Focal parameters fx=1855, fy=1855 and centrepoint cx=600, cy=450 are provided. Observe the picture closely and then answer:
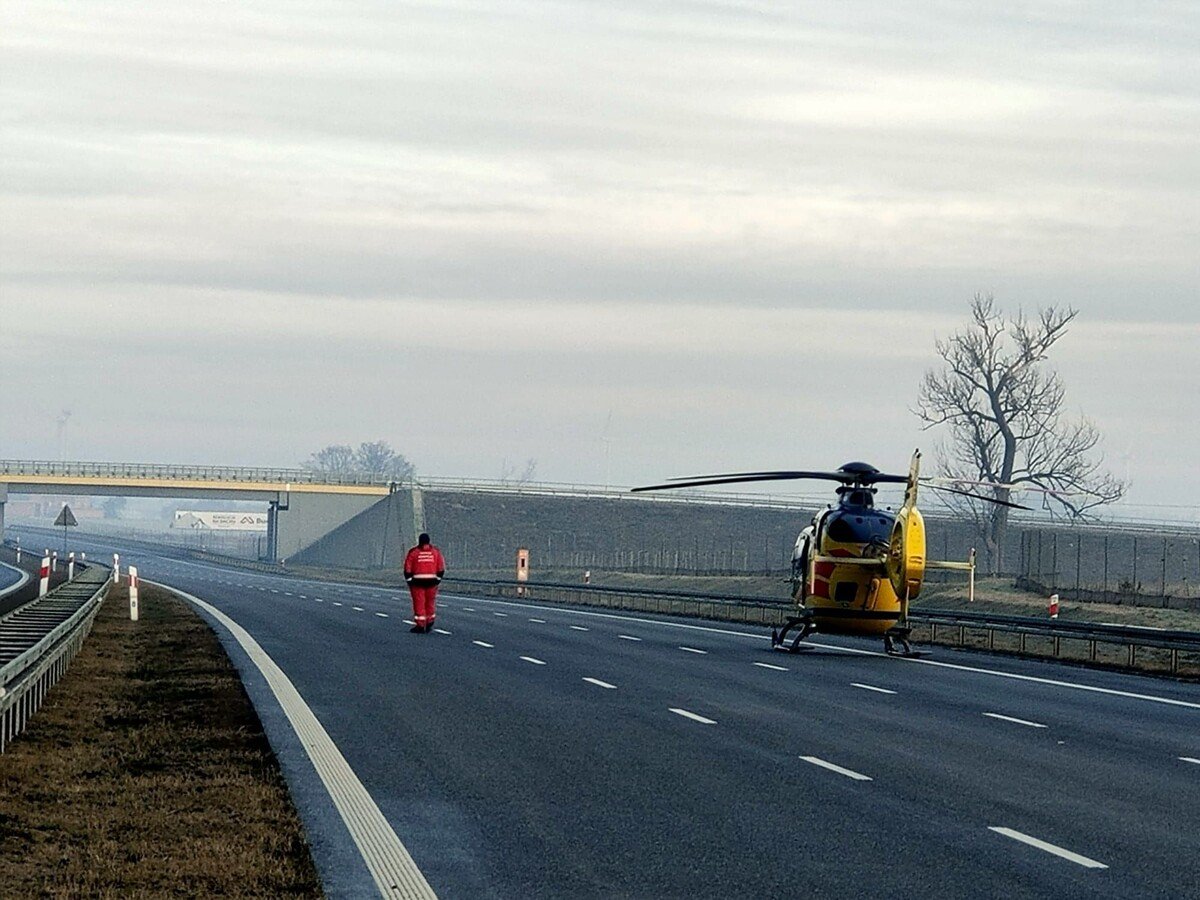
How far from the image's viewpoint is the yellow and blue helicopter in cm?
3039

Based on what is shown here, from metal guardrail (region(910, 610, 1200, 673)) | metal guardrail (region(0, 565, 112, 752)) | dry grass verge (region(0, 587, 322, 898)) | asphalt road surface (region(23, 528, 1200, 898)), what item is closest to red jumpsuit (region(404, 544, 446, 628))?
asphalt road surface (region(23, 528, 1200, 898))

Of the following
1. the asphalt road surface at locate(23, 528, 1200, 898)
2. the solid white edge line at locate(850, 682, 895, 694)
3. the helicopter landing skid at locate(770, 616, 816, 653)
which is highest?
the helicopter landing skid at locate(770, 616, 816, 653)

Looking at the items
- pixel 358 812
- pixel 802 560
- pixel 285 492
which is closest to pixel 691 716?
pixel 358 812

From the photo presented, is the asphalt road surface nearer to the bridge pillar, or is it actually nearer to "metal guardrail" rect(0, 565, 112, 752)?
"metal guardrail" rect(0, 565, 112, 752)

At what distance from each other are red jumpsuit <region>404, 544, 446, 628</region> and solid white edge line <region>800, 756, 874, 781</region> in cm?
1858

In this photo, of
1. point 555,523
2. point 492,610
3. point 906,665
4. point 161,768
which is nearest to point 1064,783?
point 161,768

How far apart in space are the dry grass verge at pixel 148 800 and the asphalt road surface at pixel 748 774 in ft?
1.18

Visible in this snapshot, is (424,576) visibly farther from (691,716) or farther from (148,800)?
(148,800)

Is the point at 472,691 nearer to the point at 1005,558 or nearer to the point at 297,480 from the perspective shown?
the point at 1005,558

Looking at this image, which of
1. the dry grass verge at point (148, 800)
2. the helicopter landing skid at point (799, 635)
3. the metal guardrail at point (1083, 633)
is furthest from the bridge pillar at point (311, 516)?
the dry grass verge at point (148, 800)

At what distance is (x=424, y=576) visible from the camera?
35.8m

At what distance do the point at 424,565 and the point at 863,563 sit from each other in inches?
351

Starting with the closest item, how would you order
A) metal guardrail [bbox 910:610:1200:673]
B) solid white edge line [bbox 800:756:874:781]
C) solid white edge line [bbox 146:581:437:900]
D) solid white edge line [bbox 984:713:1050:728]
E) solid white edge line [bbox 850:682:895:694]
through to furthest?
solid white edge line [bbox 146:581:437:900], solid white edge line [bbox 800:756:874:781], solid white edge line [bbox 984:713:1050:728], solid white edge line [bbox 850:682:895:694], metal guardrail [bbox 910:610:1200:673]

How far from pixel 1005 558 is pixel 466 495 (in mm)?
37761
